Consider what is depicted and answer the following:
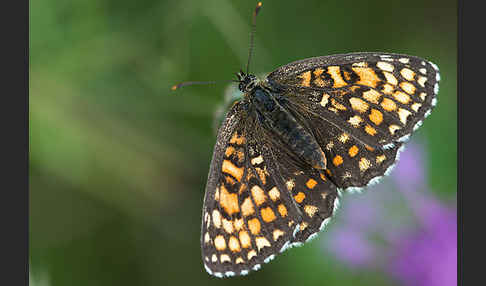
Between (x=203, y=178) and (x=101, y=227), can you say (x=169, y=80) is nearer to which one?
(x=203, y=178)

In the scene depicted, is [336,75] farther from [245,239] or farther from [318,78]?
[245,239]

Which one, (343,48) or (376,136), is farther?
(343,48)

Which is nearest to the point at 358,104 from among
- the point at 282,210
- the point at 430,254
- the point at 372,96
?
the point at 372,96

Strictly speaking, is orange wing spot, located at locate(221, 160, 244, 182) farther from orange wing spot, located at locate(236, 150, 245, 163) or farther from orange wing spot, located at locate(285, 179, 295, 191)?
orange wing spot, located at locate(285, 179, 295, 191)

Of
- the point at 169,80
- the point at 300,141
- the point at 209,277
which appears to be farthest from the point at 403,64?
the point at 209,277

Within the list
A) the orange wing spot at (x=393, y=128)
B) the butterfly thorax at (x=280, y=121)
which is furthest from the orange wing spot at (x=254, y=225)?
the orange wing spot at (x=393, y=128)

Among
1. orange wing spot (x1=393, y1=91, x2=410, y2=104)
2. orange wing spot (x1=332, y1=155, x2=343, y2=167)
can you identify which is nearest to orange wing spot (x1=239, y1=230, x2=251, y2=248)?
orange wing spot (x1=332, y1=155, x2=343, y2=167)

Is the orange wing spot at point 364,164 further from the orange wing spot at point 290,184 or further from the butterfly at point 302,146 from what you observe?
the orange wing spot at point 290,184
